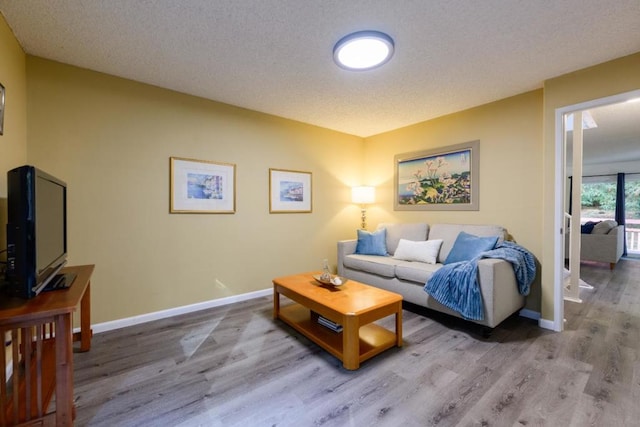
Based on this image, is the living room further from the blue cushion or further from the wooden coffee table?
the wooden coffee table

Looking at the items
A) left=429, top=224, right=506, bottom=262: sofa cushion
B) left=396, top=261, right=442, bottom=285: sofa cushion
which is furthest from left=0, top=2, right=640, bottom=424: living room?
left=396, top=261, right=442, bottom=285: sofa cushion

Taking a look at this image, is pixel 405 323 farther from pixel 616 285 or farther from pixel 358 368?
pixel 616 285

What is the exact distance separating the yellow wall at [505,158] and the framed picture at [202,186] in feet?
8.29

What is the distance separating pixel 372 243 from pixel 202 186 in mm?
2200

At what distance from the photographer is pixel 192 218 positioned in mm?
2967

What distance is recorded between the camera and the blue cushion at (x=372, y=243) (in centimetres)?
368

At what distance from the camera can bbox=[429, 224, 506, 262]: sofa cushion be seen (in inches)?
116

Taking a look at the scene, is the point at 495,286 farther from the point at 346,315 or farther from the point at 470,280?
the point at 346,315

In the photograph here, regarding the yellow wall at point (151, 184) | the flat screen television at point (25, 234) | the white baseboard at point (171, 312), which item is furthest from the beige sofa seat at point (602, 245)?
the flat screen television at point (25, 234)

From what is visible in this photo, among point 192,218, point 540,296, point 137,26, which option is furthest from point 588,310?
point 137,26

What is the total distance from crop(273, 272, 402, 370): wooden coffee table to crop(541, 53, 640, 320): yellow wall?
5.02ft

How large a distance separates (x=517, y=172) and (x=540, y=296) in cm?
127

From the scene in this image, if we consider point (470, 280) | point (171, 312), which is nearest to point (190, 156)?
point (171, 312)

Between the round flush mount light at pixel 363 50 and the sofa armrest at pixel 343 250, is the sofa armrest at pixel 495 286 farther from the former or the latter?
the round flush mount light at pixel 363 50
